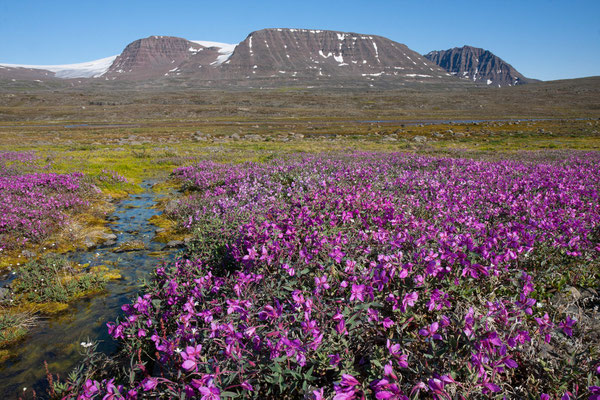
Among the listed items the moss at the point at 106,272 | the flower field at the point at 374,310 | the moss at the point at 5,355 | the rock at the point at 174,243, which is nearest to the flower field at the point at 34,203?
the moss at the point at 106,272

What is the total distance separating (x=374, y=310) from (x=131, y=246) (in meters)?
8.46

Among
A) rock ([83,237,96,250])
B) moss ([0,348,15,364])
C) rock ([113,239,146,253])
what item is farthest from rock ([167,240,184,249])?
moss ([0,348,15,364])

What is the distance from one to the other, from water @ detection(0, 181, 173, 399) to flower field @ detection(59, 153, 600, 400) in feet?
2.68

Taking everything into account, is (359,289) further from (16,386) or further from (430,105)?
(430,105)

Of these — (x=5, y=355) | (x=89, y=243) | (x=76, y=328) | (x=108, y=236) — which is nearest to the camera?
(x=5, y=355)

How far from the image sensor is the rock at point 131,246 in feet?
30.0

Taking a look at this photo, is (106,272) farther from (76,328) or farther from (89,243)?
(89,243)

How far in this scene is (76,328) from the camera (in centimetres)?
582

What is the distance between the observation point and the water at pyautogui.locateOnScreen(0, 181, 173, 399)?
4752 mm

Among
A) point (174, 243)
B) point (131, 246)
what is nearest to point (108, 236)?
point (131, 246)

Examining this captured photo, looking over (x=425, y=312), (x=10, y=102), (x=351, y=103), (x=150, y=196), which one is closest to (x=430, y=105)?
(x=351, y=103)

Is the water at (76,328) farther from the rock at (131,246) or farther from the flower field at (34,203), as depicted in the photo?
the flower field at (34,203)

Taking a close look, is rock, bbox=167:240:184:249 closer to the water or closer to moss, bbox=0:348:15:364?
the water

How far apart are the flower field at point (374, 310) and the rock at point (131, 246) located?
9.86 feet
